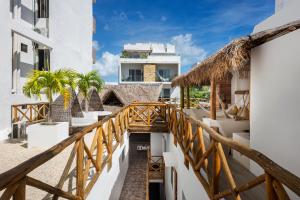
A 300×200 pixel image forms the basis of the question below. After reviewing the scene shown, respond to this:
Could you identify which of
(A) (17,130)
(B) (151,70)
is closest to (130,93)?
(A) (17,130)

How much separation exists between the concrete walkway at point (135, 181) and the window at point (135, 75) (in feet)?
55.7

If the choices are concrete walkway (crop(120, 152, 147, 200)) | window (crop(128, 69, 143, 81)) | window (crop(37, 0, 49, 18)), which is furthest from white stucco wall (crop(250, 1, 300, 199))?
window (crop(128, 69, 143, 81))

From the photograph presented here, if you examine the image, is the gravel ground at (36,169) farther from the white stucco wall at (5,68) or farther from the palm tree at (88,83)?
the palm tree at (88,83)

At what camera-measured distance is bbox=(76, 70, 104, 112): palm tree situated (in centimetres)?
1148

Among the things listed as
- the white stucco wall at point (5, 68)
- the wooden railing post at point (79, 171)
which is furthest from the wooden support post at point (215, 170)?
Answer: the white stucco wall at point (5, 68)

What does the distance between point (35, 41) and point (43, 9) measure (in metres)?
2.93

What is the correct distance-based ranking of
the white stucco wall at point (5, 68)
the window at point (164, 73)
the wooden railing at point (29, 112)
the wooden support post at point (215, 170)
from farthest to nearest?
the window at point (164, 73)
the wooden railing at point (29, 112)
the white stucco wall at point (5, 68)
the wooden support post at point (215, 170)

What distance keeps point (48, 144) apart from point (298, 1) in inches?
312

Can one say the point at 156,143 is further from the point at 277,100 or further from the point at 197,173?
the point at 277,100

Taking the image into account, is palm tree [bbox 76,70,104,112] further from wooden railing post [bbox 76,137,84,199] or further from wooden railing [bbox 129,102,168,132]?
wooden railing post [bbox 76,137,84,199]

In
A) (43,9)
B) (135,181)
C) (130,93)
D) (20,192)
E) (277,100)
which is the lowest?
(135,181)

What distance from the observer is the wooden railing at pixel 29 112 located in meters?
9.00

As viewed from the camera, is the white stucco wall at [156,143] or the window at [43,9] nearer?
the window at [43,9]

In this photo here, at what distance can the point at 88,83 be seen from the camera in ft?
38.3
